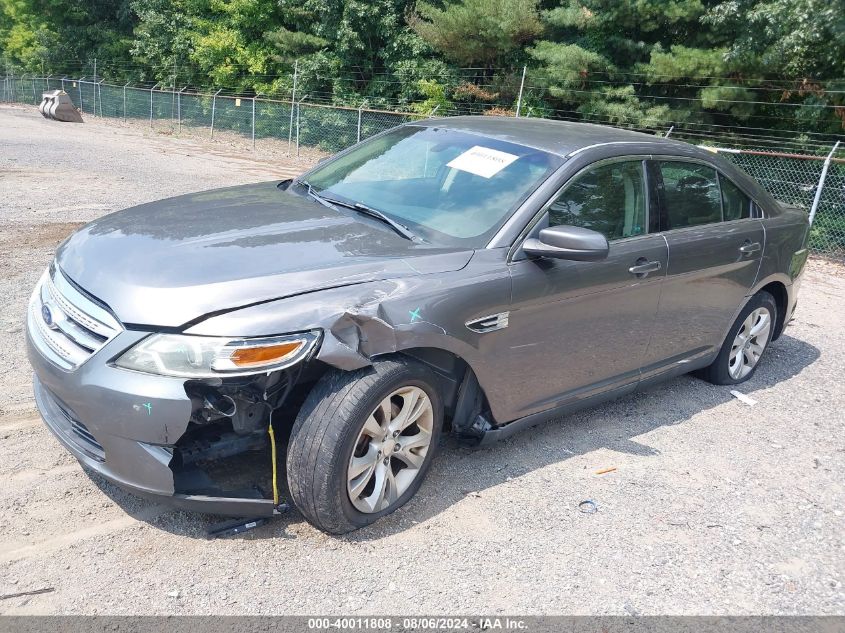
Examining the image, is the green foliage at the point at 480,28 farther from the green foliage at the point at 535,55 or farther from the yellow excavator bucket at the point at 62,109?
the yellow excavator bucket at the point at 62,109

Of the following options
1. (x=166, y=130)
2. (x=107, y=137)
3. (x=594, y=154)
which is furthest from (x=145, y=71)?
(x=594, y=154)

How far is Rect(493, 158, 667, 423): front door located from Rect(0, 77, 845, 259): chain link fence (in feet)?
23.4

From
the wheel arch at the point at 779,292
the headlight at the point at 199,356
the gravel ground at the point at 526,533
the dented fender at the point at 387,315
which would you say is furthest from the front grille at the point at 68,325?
the wheel arch at the point at 779,292

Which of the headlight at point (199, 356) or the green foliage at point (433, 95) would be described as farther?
the green foliage at point (433, 95)

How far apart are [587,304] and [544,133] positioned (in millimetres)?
1109

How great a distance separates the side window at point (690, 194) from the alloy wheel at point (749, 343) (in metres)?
0.97

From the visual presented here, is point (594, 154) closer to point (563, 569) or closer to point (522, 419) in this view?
point (522, 419)

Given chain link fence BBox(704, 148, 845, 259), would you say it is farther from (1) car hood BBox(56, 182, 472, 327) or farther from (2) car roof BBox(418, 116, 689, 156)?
(1) car hood BBox(56, 182, 472, 327)

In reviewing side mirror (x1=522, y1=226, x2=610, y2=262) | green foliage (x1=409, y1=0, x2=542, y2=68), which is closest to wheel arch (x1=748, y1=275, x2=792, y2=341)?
side mirror (x1=522, y1=226, x2=610, y2=262)

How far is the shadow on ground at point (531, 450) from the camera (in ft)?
10.7

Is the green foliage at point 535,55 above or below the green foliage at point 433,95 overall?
above

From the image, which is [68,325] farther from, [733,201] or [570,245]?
[733,201]

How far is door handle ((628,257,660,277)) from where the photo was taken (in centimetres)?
409

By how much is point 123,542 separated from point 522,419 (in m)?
1.99
